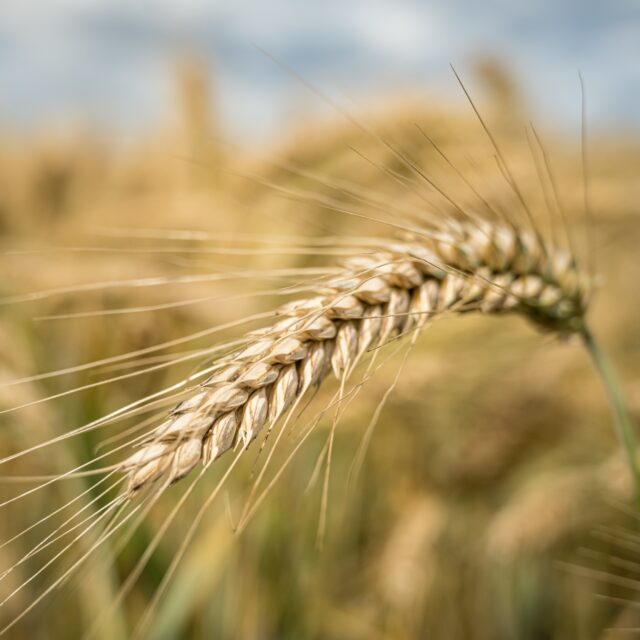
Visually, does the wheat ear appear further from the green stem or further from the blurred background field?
the blurred background field

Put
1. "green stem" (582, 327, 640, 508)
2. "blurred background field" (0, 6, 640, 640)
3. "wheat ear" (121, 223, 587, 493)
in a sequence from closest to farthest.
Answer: "wheat ear" (121, 223, 587, 493), "green stem" (582, 327, 640, 508), "blurred background field" (0, 6, 640, 640)

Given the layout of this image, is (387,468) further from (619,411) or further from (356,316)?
(356,316)

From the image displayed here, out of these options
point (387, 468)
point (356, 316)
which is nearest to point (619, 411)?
point (356, 316)

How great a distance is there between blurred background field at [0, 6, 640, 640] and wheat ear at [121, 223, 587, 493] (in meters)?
0.41

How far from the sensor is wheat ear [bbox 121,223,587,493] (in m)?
0.63

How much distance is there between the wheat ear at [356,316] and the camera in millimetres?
634

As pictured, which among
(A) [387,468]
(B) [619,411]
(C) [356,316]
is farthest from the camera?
(A) [387,468]

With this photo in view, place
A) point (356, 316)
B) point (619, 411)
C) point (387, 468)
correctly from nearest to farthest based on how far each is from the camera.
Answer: point (356, 316) < point (619, 411) < point (387, 468)

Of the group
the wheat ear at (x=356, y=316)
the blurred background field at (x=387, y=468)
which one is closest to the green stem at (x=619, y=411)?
the wheat ear at (x=356, y=316)

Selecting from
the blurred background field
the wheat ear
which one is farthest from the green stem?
the blurred background field

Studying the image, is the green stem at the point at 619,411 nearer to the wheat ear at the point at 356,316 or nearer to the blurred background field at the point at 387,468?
the wheat ear at the point at 356,316

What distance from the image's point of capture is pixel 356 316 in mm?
738

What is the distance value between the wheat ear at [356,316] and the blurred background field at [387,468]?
1.34 ft

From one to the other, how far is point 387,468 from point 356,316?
4.56 ft
